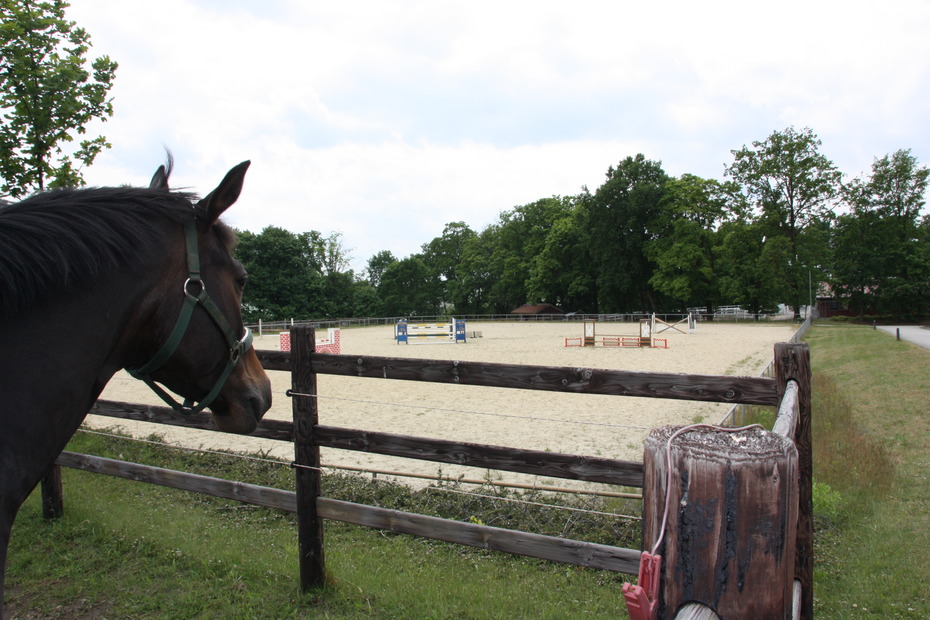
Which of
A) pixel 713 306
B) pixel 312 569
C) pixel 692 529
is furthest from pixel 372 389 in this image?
pixel 713 306

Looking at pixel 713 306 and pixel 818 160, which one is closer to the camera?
pixel 818 160

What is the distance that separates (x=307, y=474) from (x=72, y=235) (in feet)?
6.82

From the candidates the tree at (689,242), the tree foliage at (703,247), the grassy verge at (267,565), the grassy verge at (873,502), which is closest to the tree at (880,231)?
the tree foliage at (703,247)

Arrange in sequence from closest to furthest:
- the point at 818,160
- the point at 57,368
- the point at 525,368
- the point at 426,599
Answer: the point at 57,368 < the point at 525,368 < the point at 426,599 < the point at 818,160

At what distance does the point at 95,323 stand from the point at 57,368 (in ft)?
0.46

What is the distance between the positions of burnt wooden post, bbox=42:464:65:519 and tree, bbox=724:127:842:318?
1818 inches

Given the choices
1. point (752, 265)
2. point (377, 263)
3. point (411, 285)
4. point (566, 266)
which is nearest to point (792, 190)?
point (752, 265)

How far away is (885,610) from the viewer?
2.98 metres

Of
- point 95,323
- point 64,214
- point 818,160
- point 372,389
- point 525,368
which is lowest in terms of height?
point 372,389

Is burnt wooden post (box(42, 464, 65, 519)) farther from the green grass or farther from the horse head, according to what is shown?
the horse head

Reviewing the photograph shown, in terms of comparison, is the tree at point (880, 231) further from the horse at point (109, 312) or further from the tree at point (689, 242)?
the horse at point (109, 312)

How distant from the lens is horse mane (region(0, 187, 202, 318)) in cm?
129

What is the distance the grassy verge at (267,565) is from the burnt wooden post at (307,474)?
0.14 metres

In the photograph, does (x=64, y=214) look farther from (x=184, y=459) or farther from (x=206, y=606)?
(x=184, y=459)
